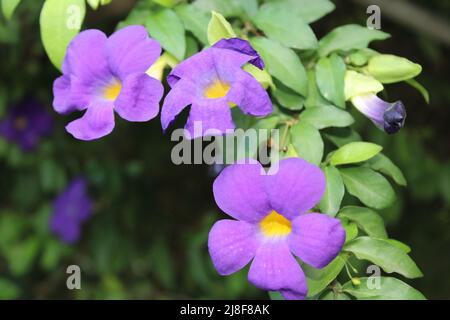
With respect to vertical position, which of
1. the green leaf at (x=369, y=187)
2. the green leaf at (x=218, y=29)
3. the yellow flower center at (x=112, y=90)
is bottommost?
the green leaf at (x=369, y=187)

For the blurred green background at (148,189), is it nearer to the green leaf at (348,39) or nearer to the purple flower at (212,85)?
the green leaf at (348,39)

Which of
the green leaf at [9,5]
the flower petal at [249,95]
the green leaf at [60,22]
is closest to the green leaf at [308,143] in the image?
the flower petal at [249,95]

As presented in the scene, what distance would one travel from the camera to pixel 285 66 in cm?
110

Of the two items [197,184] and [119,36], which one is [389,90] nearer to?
[197,184]

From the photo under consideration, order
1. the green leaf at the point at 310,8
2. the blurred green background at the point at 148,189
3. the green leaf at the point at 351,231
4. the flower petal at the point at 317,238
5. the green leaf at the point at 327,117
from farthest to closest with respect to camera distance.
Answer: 1. the blurred green background at the point at 148,189
2. the green leaf at the point at 310,8
3. the green leaf at the point at 327,117
4. the green leaf at the point at 351,231
5. the flower petal at the point at 317,238

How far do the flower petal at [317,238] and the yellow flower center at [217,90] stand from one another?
21 centimetres

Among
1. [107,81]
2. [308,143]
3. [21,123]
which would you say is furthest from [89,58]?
[21,123]

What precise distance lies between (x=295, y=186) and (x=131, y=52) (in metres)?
0.32

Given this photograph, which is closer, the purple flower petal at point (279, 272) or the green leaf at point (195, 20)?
the purple flower petal at point (279, 272)

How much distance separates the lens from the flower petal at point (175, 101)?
93 cm

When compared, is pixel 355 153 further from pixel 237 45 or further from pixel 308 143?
pixel 237 45

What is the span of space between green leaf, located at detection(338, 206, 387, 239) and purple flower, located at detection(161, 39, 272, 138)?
206 millimetres

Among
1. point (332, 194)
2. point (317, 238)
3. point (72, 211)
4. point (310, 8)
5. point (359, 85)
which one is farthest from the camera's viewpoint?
point (72, 211)
